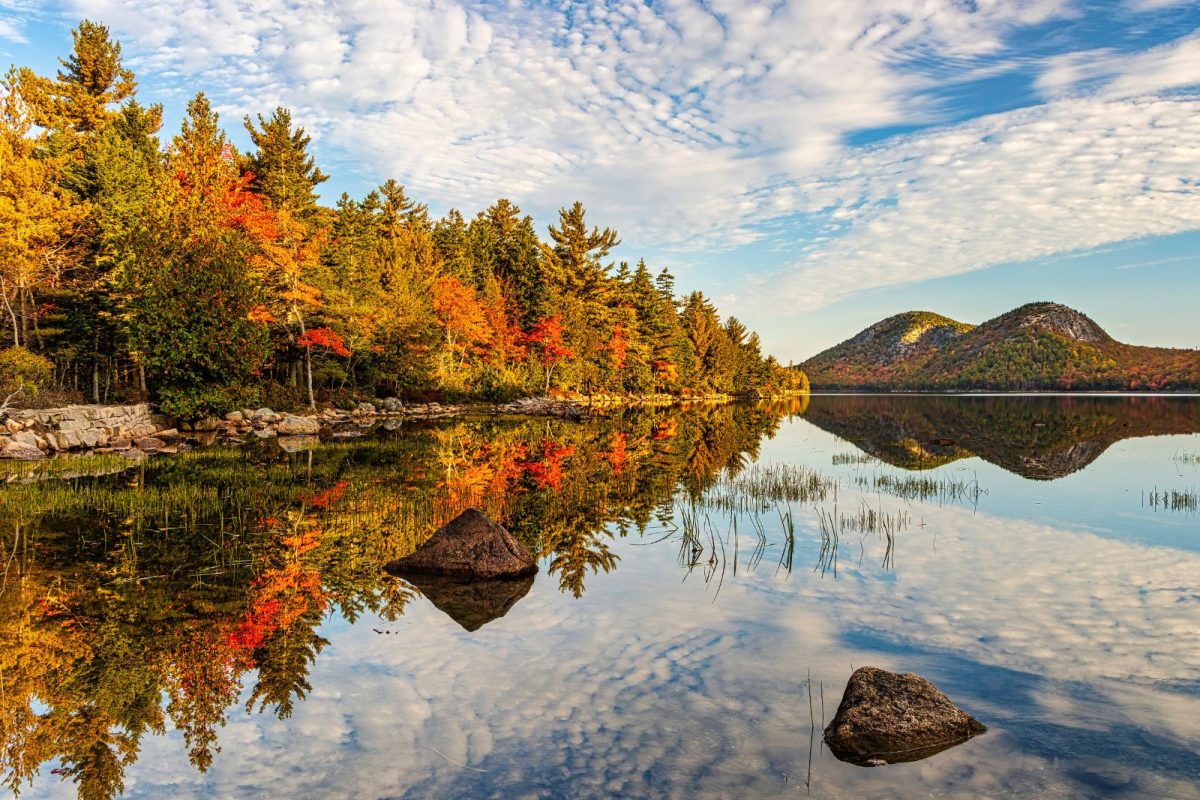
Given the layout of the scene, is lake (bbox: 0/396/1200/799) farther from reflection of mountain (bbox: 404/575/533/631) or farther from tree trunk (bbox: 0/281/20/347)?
tree trunk (bbox: 0/281/20/347)

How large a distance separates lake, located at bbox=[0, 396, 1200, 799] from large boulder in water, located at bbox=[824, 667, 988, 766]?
155mm

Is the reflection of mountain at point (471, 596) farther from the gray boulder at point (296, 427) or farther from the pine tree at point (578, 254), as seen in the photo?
the pine tree at point (578, 254)

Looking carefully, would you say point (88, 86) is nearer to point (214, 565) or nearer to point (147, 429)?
point (147, 429)

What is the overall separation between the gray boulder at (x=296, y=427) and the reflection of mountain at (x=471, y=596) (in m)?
27.2

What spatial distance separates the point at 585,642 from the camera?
8102 mm

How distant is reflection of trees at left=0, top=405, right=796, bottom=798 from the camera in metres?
6.12

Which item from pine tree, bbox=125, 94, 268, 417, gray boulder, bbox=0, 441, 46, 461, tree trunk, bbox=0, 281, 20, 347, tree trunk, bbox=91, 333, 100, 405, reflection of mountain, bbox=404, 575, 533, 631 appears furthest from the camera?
tree trunk, bbox=91, 333, 100, 405

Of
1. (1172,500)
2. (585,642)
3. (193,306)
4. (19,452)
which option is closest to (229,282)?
(193,306)

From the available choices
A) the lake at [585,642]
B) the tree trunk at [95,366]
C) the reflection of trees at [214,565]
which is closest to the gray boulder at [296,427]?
the tree trunk at [95,366]

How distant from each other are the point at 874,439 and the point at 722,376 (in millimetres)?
75762

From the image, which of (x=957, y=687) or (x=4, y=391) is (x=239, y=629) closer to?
(x=957, y=687)

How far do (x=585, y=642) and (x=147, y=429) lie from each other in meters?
31.9

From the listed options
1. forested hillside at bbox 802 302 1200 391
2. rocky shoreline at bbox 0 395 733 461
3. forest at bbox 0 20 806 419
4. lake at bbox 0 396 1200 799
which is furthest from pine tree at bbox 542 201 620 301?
forested hillside at bbox 802 302 1200 391

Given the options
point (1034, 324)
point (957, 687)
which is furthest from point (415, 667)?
point (1034, 324)
